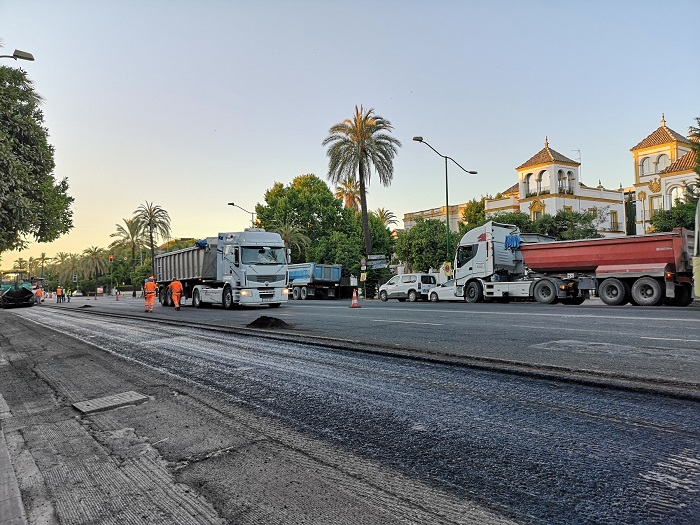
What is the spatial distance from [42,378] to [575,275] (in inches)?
775

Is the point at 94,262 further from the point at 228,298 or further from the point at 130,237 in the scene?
the point at 228,298

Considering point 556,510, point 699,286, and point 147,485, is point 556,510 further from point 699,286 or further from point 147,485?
point 699,286

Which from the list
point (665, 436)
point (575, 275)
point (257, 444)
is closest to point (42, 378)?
point (257, 444)

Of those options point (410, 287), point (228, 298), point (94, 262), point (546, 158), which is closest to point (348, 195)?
point (546, 158)

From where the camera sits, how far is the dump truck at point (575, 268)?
18016mm

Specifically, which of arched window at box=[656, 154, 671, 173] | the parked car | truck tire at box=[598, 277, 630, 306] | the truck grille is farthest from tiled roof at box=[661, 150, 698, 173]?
the truck grille

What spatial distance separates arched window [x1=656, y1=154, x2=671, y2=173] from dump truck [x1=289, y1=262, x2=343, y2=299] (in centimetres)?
3532

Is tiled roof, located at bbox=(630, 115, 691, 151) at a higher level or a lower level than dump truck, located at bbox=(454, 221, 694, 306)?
higher

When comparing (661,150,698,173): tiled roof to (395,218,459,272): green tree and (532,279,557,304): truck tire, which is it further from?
(532,279,557,304): truck tire

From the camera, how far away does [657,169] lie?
5084cm

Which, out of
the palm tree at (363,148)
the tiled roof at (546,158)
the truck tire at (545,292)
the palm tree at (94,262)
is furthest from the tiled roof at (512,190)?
the palm tree at (94,262)

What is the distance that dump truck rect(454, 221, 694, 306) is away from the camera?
59.1 ft

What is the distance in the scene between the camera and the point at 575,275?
2091cm

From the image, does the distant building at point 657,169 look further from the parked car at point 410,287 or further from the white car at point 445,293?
the white car at point 445,293
